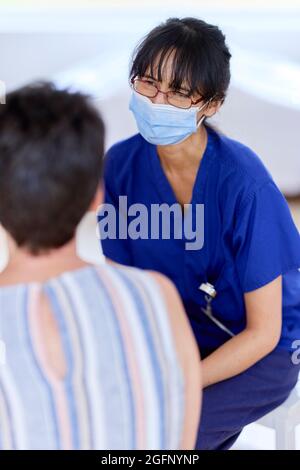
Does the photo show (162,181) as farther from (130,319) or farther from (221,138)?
(130,319)

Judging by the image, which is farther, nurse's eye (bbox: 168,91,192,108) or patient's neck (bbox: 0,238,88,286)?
nurse's eye (bbox: 168,91,192,108)

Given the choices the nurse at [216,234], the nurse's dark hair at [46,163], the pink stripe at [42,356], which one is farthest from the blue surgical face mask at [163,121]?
the pink stripe at [42,356]

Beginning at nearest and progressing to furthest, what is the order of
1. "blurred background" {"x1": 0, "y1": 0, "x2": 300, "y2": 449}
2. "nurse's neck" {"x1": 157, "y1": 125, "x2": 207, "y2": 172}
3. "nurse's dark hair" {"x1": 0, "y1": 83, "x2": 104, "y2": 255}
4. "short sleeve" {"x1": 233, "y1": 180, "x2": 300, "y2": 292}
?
"nurse's dark hair" {"x1": 0, "y1": 83, "x2": 104, "y2": 255} → "short sleeve" {"x1": 233, "y1": 180, "x2": 300, "y2": 292} → "nurse's neck" {"x1": 157, "y1": 125, "x2": 207, "y2": 172} → "blurred background" {"x1": 0, "y1": 0, "x2": 300, "y2": 449}

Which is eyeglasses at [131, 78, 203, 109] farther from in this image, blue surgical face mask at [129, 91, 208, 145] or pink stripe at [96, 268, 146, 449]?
pink stripe at [96, 268, 146, 449]

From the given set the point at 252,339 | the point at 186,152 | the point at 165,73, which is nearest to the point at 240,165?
the point at 186,152

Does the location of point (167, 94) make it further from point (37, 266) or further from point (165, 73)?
point (37, 266)

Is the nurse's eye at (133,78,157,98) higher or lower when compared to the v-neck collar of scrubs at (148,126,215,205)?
higher

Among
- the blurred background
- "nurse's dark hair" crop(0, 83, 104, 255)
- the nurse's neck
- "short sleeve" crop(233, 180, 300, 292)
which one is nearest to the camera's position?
"nurse's dark hair" crop(0, 83, 104, 255)

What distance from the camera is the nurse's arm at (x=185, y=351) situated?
2.90 ft

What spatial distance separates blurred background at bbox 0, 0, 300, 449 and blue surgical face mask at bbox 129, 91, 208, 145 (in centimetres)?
175

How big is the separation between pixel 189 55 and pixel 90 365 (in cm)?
76

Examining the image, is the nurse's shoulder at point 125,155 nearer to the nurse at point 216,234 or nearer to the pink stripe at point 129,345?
the nurse at point 216,234

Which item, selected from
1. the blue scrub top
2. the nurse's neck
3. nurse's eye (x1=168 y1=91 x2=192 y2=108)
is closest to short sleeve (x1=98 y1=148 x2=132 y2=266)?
the blue scrub top

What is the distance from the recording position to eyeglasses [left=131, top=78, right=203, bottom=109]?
1.40 meters
